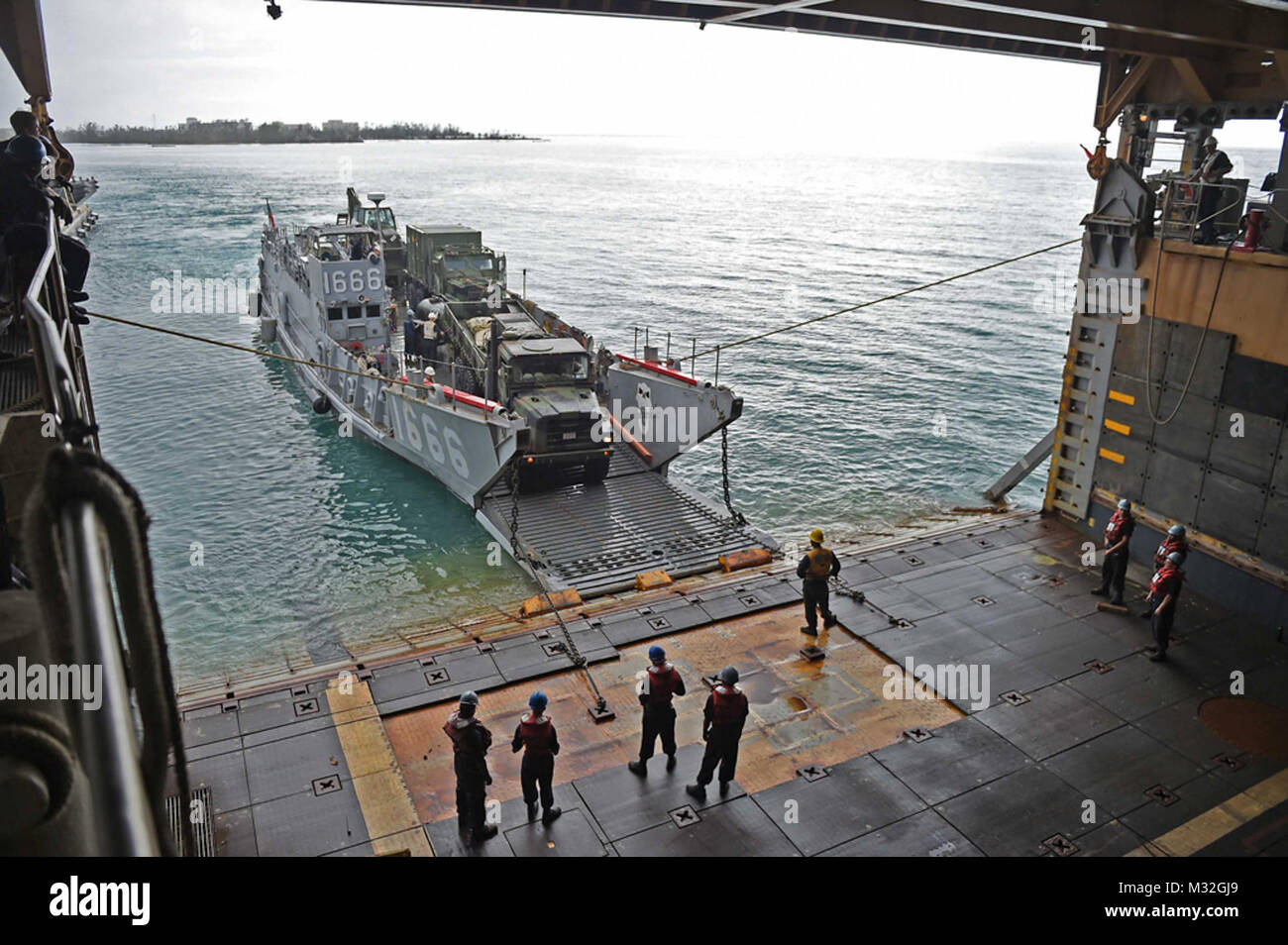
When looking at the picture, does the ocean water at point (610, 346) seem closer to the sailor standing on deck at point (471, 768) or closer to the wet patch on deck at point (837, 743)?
the wet patch on deck at point (837, 743)

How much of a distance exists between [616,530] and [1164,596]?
936cm

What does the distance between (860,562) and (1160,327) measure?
5.50 meters

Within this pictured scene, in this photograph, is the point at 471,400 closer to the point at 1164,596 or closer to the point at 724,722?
the point at 724,722

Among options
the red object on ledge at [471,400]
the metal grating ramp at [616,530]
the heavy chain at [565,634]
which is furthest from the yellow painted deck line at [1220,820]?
the red object on ledge at [471,400]

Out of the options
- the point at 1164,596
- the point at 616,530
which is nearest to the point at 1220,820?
the point at 1164,596

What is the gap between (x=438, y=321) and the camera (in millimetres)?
23141

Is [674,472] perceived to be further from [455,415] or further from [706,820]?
[706,820]

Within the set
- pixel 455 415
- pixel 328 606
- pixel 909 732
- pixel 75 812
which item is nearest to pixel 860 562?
pixel 909 732

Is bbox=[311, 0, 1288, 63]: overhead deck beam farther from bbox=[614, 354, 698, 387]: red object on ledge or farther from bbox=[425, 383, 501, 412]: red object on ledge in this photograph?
bbox=[425, 383, 501, 412]: red object on ledge

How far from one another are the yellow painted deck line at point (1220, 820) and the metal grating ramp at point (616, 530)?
26.5 feet

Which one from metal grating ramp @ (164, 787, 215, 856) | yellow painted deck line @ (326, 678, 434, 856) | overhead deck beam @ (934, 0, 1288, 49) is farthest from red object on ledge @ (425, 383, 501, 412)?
overhead deck beam @ (934, 0, 1288, 49)
